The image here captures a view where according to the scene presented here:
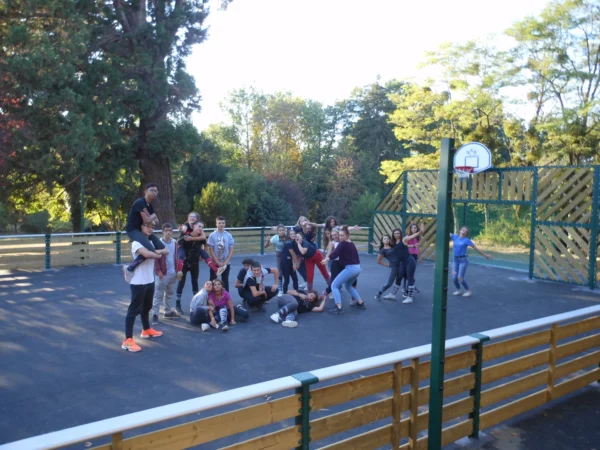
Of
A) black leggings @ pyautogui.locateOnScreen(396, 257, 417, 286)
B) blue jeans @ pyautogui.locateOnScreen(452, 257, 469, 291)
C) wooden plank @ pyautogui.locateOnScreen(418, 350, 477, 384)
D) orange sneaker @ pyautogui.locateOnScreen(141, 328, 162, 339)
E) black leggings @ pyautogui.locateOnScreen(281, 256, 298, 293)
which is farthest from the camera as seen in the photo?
blue jeans @ pyautogui.locateOnScreen(452, 257, 469, 291)

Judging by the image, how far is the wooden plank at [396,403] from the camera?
3768mm

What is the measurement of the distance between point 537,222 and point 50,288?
40.5ft

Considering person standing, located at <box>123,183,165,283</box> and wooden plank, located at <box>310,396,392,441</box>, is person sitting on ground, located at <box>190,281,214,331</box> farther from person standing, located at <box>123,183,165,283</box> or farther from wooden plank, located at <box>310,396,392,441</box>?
wooden plank, located at <box>310,396,392,441</box>

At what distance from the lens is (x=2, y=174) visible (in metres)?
18.0

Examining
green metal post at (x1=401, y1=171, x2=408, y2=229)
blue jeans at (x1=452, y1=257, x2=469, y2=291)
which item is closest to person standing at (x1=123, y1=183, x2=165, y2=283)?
blue jeans at (x1=452, y1=257, x2=469, y2=291)

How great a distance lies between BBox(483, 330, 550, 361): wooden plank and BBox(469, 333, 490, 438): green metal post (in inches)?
2.9

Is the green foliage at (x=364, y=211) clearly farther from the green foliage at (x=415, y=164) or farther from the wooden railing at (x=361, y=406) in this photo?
the wooden railing at (x=361, y=406)

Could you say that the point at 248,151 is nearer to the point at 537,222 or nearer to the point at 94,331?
the point at 537,222

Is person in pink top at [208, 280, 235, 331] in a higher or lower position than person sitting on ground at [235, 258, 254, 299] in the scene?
lower

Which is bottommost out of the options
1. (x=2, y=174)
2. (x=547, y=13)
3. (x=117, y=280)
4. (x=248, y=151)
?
(x=117, y=280)

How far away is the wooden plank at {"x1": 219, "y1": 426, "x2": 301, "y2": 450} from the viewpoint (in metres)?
3.05

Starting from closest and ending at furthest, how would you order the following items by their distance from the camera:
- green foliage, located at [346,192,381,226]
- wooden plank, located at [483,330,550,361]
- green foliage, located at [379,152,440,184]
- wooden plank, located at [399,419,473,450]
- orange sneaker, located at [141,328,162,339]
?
wooden plank, located at [399,419,473,450]
wooden plank, located at [483,330,550,361]
orange sneaker, located at [141,328,162,339]
green foliage, located at [379,152,440,184]
green foliage, located at [346,192,381,226]

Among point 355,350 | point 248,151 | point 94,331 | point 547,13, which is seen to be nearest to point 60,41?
point 94,331

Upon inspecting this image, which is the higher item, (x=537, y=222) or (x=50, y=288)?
(x=537, y=222)
